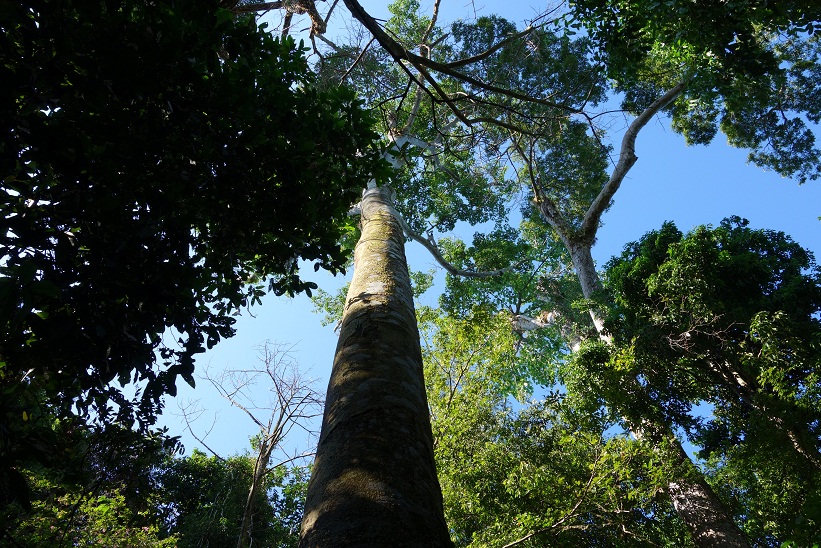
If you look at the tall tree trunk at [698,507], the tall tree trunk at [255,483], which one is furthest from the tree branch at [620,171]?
the tall tree trunk at [255,483]

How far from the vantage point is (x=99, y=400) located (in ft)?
9.40

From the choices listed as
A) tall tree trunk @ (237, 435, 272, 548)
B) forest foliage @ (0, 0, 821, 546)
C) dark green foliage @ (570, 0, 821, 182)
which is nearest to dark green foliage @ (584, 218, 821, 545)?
forest foliage @ (0, 0, 821, 546)

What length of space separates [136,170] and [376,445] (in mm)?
1791

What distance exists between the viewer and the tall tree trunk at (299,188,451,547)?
146 cm

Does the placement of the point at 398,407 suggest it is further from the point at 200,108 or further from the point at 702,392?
the point at 702,392

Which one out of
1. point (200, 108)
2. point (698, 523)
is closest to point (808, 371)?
point (698, 523)

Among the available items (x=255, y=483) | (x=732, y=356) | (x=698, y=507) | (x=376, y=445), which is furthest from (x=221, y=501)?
(x=376, y=445)

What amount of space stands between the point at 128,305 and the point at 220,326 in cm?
65

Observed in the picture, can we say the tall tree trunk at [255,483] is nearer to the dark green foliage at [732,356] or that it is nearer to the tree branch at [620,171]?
the dark green foliage at [732,356]

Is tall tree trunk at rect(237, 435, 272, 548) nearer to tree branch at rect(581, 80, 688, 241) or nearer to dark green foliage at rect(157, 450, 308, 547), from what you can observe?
dark green foliage at rect(157, 450, 308, 547)

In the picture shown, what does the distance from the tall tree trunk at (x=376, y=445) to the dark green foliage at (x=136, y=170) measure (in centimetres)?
90

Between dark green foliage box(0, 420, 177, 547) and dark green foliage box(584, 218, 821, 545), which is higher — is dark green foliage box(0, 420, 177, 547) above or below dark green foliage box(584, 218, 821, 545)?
below

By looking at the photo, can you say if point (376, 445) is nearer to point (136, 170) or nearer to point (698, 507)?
point (136, 170)

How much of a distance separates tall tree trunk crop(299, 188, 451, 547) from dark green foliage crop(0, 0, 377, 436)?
90cm
